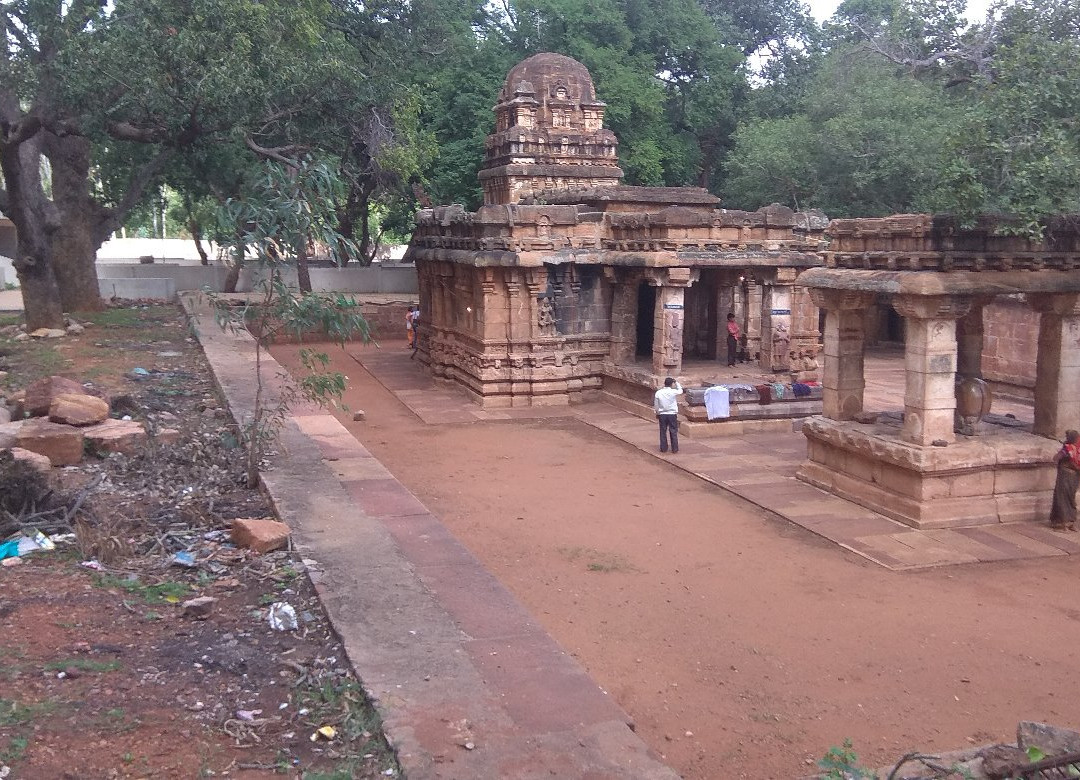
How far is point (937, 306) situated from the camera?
979 cm

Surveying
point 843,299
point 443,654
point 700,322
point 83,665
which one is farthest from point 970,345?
point 83,665

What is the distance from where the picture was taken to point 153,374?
15.1 meters

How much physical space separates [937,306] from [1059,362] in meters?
1.76

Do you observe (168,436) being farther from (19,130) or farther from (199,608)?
(19,130)

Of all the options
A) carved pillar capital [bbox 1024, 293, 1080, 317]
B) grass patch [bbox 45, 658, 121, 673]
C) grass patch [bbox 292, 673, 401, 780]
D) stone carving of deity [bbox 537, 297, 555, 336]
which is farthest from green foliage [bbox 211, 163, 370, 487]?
stone carving of deity [bbox 537, 297, 555, 336]

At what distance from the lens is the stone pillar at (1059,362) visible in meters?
10.4

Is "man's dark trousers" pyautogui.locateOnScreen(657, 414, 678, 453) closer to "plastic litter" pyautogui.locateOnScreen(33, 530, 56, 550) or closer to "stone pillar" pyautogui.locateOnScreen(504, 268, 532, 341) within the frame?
"stone pillar" pyautogui.locateOnScreen(504, 268, 532, 341)

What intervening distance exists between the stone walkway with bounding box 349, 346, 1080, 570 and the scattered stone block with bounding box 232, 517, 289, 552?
5429mm

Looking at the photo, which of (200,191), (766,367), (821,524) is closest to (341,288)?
(200,191)

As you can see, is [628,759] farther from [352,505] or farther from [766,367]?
[766,367]

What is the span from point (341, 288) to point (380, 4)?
13.7 metres

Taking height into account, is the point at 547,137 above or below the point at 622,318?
above

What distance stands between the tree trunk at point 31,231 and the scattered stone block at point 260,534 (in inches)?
530

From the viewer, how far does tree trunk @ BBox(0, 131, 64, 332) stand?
18.1 metres
